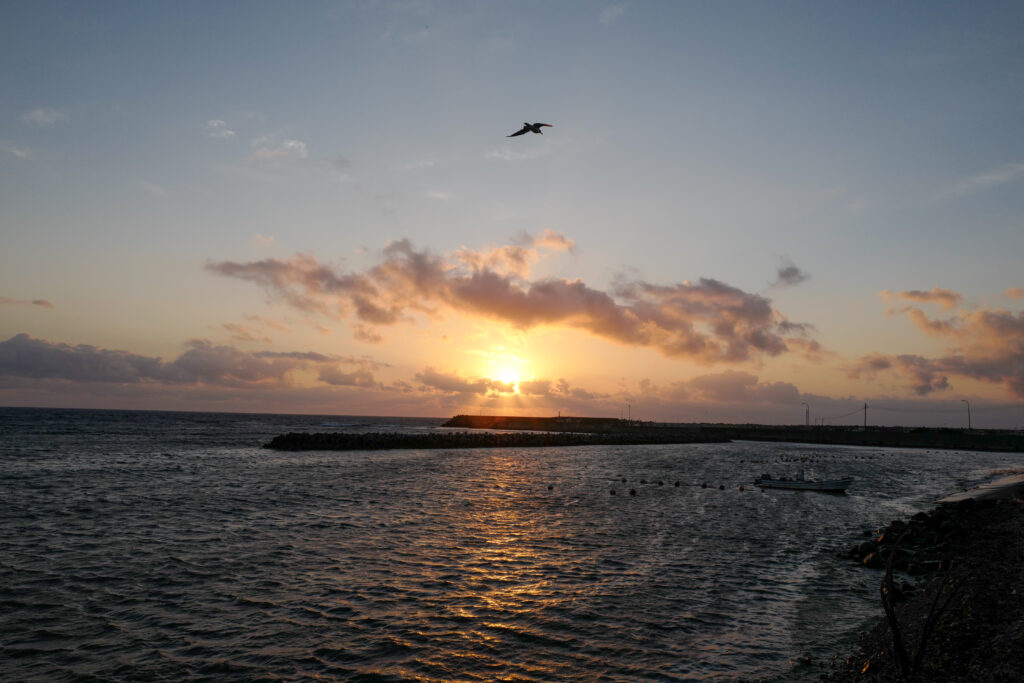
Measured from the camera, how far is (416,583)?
2138 cm

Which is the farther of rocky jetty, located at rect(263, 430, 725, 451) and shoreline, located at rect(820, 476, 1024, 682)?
rocky jetty, located at rect(263, 430, 725, 451)

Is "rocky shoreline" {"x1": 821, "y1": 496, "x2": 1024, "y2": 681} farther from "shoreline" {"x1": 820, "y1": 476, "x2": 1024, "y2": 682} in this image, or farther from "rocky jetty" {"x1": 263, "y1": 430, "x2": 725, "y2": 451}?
"rocky jetty" {"x1": 263, "y1": 430, "x2": 725, "y2": 451}

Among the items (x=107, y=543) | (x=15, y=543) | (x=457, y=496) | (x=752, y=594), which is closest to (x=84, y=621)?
(x=107, y=543)

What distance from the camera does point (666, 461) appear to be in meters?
87.2

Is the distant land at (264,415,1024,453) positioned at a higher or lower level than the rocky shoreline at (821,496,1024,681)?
lower

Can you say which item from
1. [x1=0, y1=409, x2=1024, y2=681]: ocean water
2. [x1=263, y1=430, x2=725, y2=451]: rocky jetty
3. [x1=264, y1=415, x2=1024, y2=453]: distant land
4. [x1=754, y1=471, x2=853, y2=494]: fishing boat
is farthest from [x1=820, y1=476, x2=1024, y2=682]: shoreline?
[x1=264, y1=415, x2=1024, y2=453]: distant land

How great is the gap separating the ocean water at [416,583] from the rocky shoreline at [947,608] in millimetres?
1233

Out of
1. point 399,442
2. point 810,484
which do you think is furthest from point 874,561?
point 399,442

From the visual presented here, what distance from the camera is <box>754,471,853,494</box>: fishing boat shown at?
52.5 meters

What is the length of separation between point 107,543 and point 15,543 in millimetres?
3863

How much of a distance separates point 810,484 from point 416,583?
4440 centimetres

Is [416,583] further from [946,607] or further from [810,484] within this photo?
[810,484]

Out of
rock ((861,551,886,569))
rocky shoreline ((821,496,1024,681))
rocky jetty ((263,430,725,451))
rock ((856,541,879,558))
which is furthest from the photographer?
rocky jetty ((263,430,725,451))

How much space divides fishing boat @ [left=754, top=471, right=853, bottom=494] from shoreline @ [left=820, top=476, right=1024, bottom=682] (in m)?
19.4
